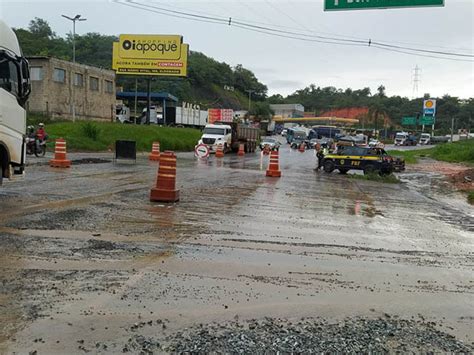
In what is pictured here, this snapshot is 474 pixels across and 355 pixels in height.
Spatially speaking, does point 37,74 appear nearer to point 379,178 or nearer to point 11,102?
point 379,178

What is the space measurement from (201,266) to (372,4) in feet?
33.1

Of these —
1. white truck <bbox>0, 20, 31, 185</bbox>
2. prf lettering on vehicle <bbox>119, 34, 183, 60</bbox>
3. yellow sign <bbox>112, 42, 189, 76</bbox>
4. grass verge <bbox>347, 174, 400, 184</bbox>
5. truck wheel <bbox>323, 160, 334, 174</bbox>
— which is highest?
prf lettering on vehicle <bbox>119, 34, 183, 60</bbox>

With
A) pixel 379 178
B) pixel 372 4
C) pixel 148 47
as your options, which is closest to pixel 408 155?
pixel 148 47

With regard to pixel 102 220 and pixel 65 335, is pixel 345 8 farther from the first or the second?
pixel 65 335

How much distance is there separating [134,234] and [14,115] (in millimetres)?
4610

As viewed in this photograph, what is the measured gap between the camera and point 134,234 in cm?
784

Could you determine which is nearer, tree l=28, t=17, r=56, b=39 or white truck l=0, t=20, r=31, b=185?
white truck l=0, t=20, r=31, b=185

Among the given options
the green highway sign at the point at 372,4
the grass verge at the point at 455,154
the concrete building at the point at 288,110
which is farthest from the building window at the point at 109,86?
the concrete building at the point at 288,110

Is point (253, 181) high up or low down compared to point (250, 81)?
down

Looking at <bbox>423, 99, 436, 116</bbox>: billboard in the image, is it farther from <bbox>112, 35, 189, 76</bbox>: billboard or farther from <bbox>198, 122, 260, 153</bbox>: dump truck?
<bbox>112, 35, 189, 76</bbox>: billboard

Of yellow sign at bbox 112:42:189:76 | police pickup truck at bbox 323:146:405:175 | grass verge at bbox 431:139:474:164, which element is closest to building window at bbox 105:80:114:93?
yellow sign at bbox 112:42:189:76

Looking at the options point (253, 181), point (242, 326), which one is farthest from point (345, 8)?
point (242, 326)

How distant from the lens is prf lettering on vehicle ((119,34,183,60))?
49.1 metres

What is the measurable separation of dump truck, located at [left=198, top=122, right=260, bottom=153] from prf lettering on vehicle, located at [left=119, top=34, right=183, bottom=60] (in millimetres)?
10915
